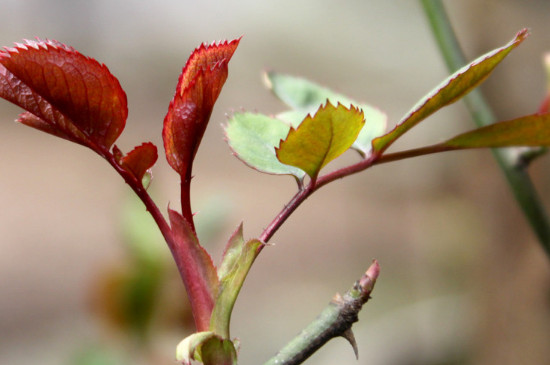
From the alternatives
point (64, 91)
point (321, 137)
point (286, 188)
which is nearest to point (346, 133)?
point (321, 137)

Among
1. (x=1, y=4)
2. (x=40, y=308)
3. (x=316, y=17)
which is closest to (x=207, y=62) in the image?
(x=316, y=17)

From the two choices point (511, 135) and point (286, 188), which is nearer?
point (511, 135)

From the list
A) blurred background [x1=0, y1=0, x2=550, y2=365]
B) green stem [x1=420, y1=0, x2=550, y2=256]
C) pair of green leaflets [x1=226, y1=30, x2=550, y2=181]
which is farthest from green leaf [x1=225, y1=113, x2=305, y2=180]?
blurred background [x1=0, y1=0, x2=550, y2=365]

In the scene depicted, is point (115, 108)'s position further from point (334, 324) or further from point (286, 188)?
point (286, 188)

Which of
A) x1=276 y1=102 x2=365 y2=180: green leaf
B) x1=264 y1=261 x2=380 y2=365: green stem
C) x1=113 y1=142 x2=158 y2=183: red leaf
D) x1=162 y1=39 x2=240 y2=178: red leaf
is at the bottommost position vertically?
x1=264 y1=261 x2=380 y2=365: green stem

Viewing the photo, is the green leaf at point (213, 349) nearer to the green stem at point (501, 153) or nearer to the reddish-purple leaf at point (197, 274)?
the reddish-purple leaf at point (197, 274)

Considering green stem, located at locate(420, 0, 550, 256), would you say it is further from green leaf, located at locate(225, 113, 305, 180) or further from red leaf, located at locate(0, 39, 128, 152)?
red leaf, located at locate(0, 39, 128, 152)

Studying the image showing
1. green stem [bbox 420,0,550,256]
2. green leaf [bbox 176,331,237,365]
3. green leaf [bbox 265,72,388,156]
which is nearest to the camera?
green leaf [bbox 176,331,237,365]
